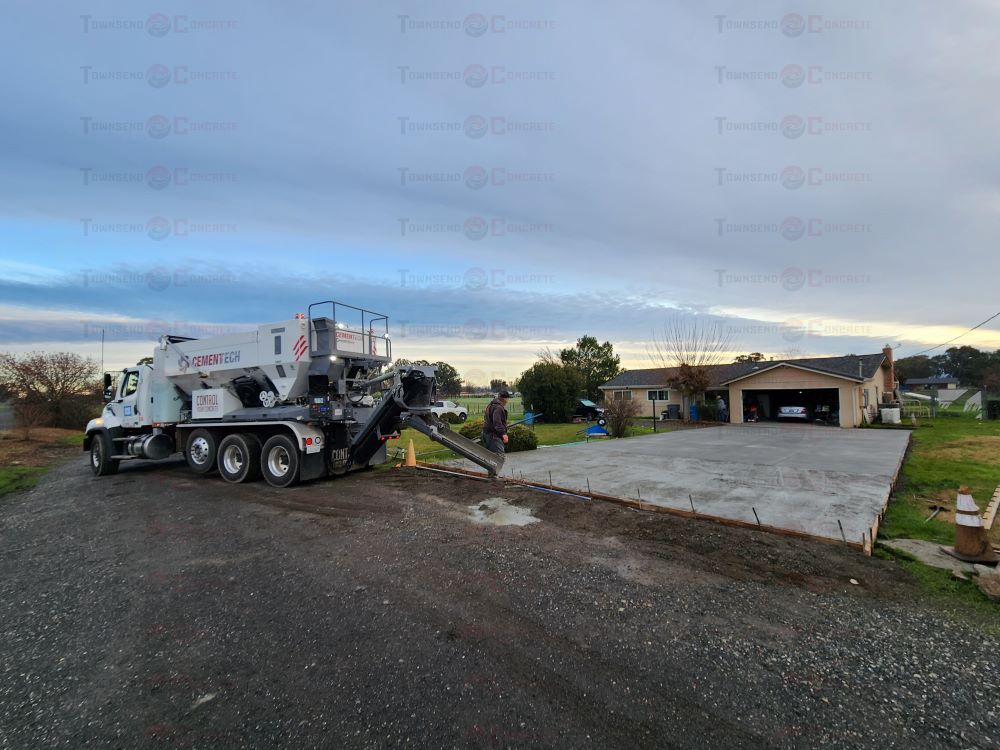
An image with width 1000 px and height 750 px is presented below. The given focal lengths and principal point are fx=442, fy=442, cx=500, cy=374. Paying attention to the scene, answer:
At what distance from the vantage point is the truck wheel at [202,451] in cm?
1010

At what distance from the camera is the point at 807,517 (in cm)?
629

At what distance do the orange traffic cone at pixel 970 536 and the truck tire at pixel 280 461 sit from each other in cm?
967

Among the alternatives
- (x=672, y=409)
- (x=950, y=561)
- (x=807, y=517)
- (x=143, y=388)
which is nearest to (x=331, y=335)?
(x=143, y=388)

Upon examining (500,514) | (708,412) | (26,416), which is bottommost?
(708,412)

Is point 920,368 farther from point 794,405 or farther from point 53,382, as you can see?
point 53,382

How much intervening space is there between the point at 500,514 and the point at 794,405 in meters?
28.7

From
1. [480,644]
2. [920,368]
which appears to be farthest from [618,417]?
[920,368]

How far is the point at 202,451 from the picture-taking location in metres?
10.4

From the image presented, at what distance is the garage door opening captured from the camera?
85.0 feet

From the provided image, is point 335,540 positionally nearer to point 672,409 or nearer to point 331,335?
point 331,335

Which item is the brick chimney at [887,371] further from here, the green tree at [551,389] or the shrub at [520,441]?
the shrub at [520,441]

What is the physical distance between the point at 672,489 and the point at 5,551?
9841 millimetres

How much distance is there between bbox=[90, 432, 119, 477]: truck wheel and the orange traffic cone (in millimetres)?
15945

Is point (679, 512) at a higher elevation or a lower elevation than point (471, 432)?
lower
